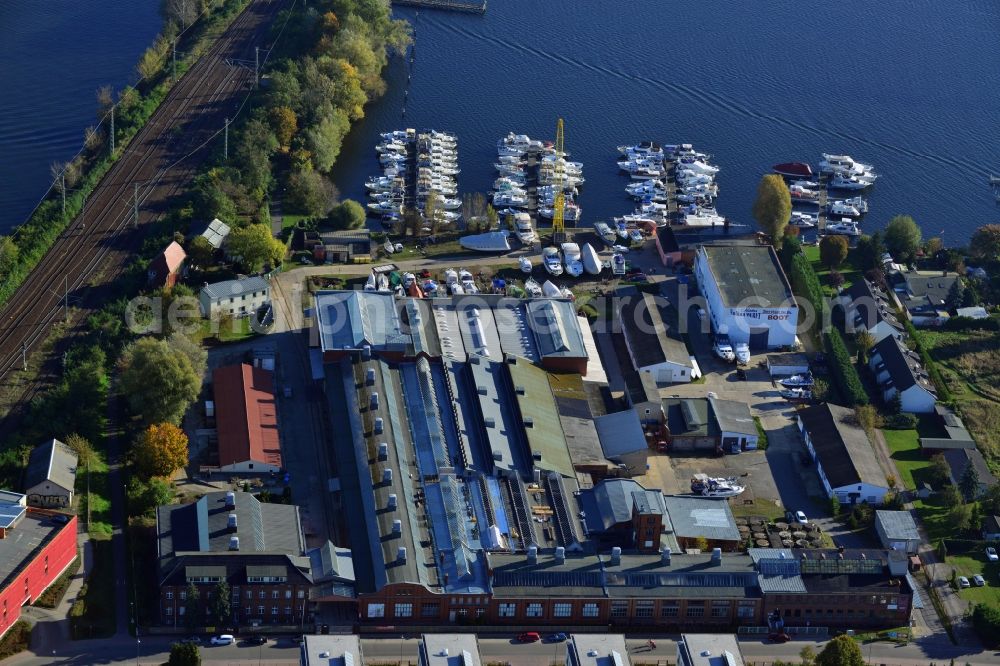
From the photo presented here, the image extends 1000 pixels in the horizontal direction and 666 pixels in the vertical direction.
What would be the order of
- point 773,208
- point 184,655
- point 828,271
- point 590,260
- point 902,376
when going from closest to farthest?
1. point 184,655
2. point 902,376
3. point 590,260
4. point 828,271
5. point 773,208

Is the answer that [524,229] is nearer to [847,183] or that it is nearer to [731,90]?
[847,183]

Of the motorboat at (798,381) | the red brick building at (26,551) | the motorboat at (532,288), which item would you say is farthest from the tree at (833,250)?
the red brick building at (26,551)

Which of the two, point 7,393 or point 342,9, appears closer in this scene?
point 7,393

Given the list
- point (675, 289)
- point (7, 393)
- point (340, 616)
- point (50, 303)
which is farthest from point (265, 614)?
point (675, 289)

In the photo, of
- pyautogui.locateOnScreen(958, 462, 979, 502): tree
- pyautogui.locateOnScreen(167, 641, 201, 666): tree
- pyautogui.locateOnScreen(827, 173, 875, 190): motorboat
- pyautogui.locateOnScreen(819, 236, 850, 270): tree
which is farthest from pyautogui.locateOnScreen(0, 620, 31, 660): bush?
pyautogui.locateOnScreen(827, 173, 875, 190): motorboat

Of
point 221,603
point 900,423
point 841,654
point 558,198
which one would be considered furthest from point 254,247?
point 841,654

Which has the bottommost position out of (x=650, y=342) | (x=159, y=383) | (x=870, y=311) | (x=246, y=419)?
(x=246, y=419)

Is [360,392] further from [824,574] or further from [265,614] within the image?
[824,574]
